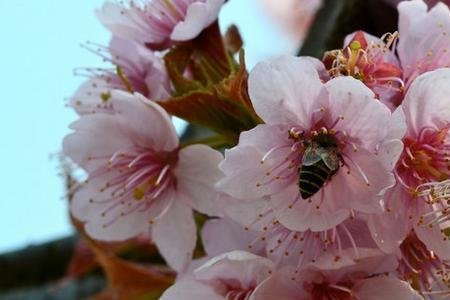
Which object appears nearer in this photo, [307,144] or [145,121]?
[307,144]

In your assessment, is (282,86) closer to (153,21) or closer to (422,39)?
(422,39)

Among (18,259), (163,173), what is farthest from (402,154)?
(18,259)

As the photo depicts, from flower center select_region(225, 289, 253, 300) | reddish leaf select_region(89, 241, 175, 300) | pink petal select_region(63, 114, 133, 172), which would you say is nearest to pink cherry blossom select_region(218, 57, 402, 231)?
flower center select_region(225, 289, 253, 300)

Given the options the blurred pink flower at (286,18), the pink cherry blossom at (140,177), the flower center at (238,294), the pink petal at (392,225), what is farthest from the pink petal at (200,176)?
the blurred pink flower at (286,18)

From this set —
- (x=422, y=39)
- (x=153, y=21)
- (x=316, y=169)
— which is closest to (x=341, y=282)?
(x=316, y=169)

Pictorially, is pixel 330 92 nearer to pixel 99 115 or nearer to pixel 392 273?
pixel 392 273

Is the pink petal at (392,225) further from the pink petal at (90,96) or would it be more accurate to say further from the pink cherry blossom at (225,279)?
the pink petal at (90,96)

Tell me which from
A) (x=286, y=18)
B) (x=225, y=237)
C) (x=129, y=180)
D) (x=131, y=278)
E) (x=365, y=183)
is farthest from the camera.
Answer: (x=286, y=18)
